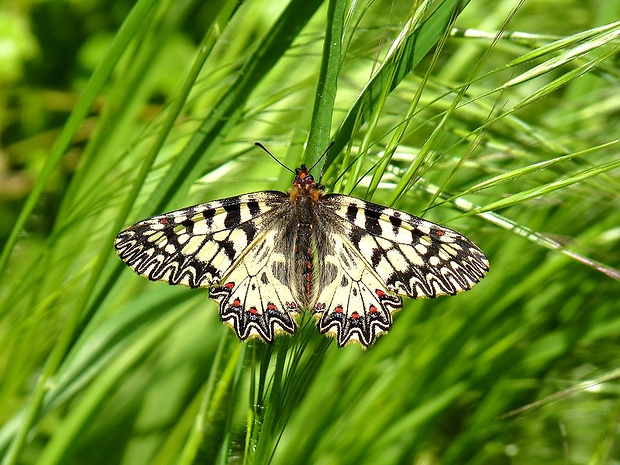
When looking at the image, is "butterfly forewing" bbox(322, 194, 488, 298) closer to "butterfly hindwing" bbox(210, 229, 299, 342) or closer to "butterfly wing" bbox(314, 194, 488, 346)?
"butterfly wing" bbox(314, 194, 488, 346)

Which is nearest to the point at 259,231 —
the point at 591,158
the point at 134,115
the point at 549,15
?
the point at 134,115

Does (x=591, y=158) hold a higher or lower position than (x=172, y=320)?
higher

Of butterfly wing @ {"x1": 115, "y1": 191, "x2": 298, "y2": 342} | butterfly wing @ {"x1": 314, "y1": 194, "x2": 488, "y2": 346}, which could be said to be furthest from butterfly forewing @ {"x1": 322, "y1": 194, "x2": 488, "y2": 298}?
butterfly wing @ {"x1": 115, "y1": 191, "x2": 298, "y2": 342}

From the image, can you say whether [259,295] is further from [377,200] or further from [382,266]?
[377,200]

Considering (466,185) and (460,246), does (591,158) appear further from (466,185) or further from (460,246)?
(460,246)

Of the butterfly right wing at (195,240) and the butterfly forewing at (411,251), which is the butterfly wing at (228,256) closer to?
the butterfly right wing at (195,240)

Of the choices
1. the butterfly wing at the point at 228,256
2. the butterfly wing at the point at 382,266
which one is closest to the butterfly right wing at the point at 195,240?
the butterfly wing at the point at 228,256

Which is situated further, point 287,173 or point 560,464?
point 560,464
